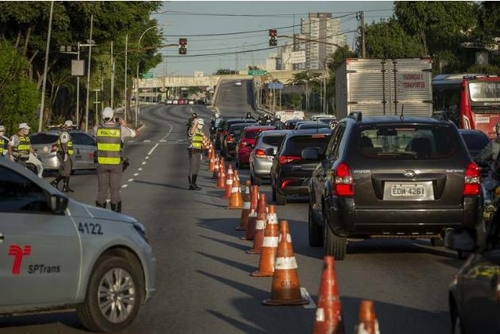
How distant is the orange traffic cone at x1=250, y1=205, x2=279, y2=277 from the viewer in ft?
40.1

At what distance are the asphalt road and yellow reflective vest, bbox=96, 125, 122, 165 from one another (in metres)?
1.36

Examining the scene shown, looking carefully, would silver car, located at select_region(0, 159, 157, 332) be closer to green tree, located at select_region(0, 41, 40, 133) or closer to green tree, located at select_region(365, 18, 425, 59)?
green tree, located at select_region(0, 41, 40, 133)

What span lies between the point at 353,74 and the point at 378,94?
963mm

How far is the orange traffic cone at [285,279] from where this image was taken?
10.4 metres

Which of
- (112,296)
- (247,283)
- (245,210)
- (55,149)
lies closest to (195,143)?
(55,149)

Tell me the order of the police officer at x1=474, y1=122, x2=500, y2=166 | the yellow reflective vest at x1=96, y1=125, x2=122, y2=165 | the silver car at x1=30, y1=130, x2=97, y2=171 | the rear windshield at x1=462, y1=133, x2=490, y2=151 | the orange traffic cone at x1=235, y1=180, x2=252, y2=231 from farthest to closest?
the silver car at x1=30, y1=130, x2=97, y2=171, the rear windshield at x1=462, y1=133, x2=490, y2=151, the orange traffic cone at x1=235, y1=180, x2=252, y2=231, the yellow reflective vest at x1=96, y1=125, x2=122, y2=165, the police officer at x1=474, y1=122, x2=500, y2=166

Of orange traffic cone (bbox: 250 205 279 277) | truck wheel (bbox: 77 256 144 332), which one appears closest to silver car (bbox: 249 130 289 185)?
orange traffic cone (bbox: 250 205 279 277)

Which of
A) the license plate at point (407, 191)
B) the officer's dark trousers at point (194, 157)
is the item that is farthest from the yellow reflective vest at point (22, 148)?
the license plate at point (407, 191)

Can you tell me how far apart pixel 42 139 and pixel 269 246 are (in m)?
26.3

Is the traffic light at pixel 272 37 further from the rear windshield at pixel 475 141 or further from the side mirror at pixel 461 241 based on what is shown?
the side mirror at pixel 461 241

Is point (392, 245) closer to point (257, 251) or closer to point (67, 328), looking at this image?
point (257, 251)

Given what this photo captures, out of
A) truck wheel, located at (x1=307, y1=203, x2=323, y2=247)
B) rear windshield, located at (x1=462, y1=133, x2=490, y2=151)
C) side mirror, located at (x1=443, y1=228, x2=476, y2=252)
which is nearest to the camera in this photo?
side mirror, located at (x1=443, y1=228, x2=476, y2=252)

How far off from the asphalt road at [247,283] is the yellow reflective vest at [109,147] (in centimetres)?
136

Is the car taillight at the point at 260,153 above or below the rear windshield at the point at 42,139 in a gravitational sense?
below
